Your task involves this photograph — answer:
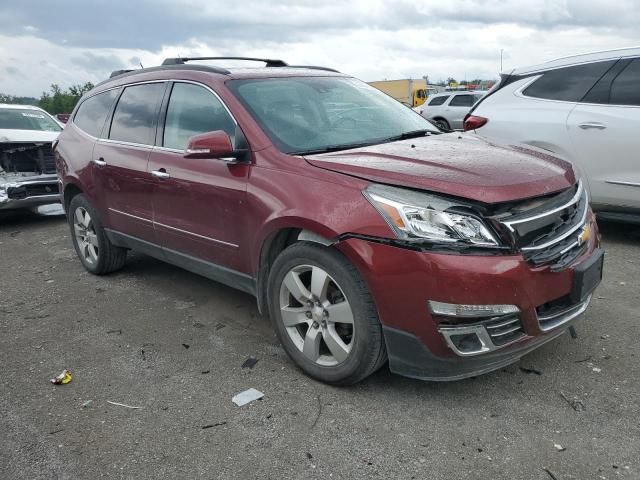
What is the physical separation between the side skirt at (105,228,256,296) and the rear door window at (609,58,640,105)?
13.0 ft

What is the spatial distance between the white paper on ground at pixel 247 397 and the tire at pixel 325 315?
0.97 ft

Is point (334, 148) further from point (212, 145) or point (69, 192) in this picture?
point (69, 192)

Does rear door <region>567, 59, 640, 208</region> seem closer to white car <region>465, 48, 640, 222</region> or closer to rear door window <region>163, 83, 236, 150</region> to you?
white car <region>465, 48, 640, 222</region>

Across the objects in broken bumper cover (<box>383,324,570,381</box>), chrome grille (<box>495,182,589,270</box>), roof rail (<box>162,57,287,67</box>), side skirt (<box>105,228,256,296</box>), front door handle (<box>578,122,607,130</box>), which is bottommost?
broken bumper cover (<box>383,324,570,381</box>)

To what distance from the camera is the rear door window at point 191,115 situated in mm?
3758

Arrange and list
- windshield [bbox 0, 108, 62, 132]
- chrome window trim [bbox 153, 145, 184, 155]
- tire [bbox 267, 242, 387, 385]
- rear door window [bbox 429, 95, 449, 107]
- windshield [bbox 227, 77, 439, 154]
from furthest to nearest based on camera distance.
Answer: rear door window [bbox 429, 95, 449, 107] < windshield [bbox 0, 108, 62, 132] < chrome window trim [bbox 153, 145, 184, 155] < windshield [bbox 227, 77, 439, 154] < tire [bbox 267, 242, 387, 385]

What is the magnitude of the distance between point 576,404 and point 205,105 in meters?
2.87

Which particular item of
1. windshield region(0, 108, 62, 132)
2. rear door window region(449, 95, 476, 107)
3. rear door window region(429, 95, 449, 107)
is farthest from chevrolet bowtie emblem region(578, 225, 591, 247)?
rear door window region(429, 95, 449, 107)

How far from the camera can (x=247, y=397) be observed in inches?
123

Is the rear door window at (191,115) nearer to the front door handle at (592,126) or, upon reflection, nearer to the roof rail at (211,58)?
the roof rail at (211,58)

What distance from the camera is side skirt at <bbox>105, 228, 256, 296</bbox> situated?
12.2 ft

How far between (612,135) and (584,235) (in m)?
2.68

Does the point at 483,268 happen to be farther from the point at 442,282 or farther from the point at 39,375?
the point at 39,375

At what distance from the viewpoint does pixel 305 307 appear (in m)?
3.18
